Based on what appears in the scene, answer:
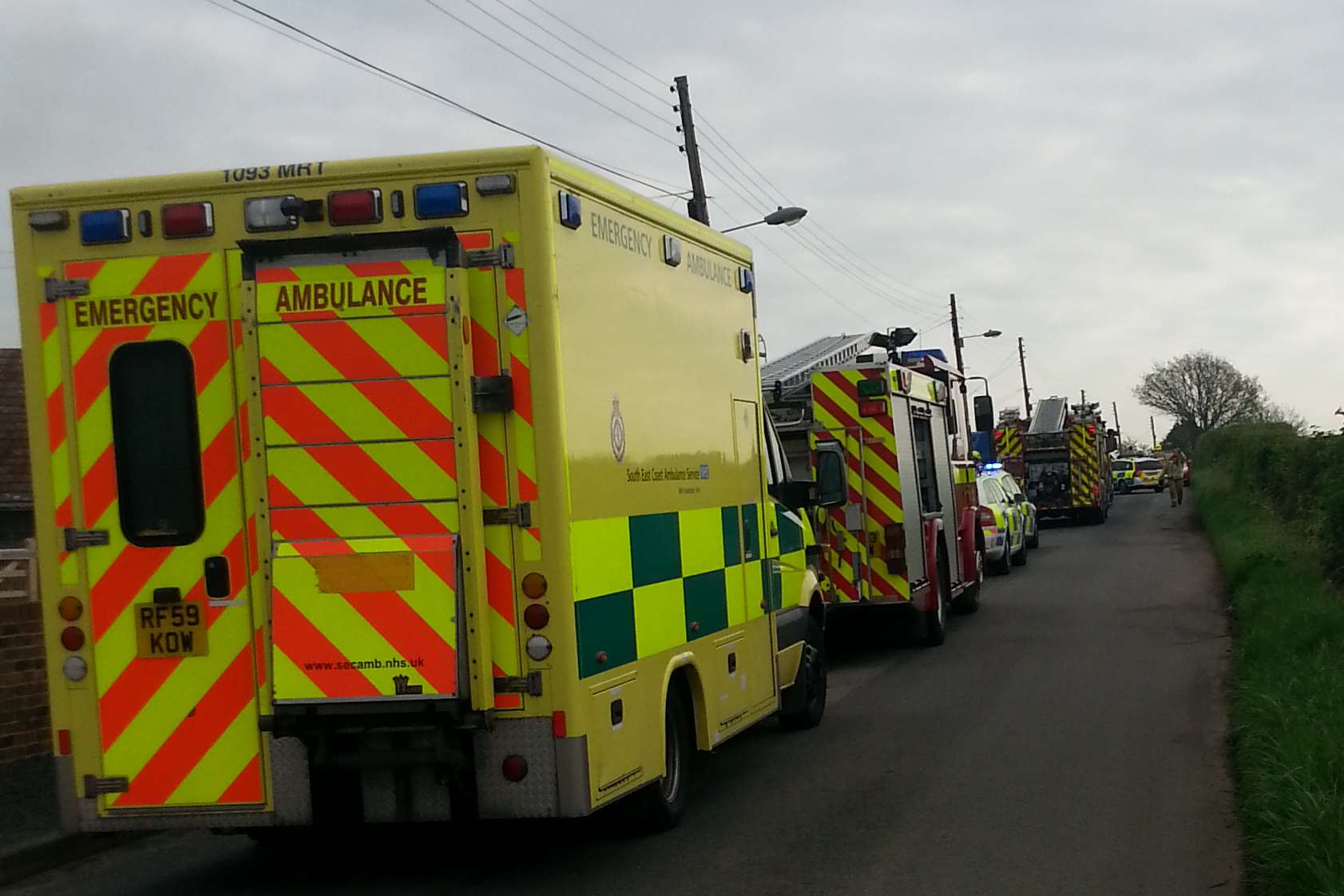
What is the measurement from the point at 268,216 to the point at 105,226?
753mm

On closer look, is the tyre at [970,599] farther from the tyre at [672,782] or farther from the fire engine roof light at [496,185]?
the fire engine roof light at [496,185]

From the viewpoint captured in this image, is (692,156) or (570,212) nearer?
(570,212)

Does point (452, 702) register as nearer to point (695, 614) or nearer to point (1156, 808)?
point (695, 614)

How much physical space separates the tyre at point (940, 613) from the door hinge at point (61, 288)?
10684 millimetres

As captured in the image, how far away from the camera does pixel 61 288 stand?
21.7ft

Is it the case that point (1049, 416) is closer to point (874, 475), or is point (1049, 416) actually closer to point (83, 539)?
point (874, 475)

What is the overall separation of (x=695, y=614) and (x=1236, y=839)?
283cm

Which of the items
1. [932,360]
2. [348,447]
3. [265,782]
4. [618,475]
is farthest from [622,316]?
[932,360]

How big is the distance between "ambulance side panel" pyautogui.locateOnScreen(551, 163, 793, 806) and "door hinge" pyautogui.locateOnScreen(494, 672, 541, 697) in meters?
0.17

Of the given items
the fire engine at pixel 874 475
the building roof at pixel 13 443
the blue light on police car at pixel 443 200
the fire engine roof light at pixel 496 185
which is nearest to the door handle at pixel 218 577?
the blue light on police car at pixel 443 200

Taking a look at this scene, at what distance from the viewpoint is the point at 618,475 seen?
699 centimetres

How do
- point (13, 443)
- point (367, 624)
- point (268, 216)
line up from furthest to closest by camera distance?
point (13, 443), point (268, 216), point (367, 624)

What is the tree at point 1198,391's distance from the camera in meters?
111

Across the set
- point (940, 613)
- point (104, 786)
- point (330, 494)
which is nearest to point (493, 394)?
point (330, 494)
